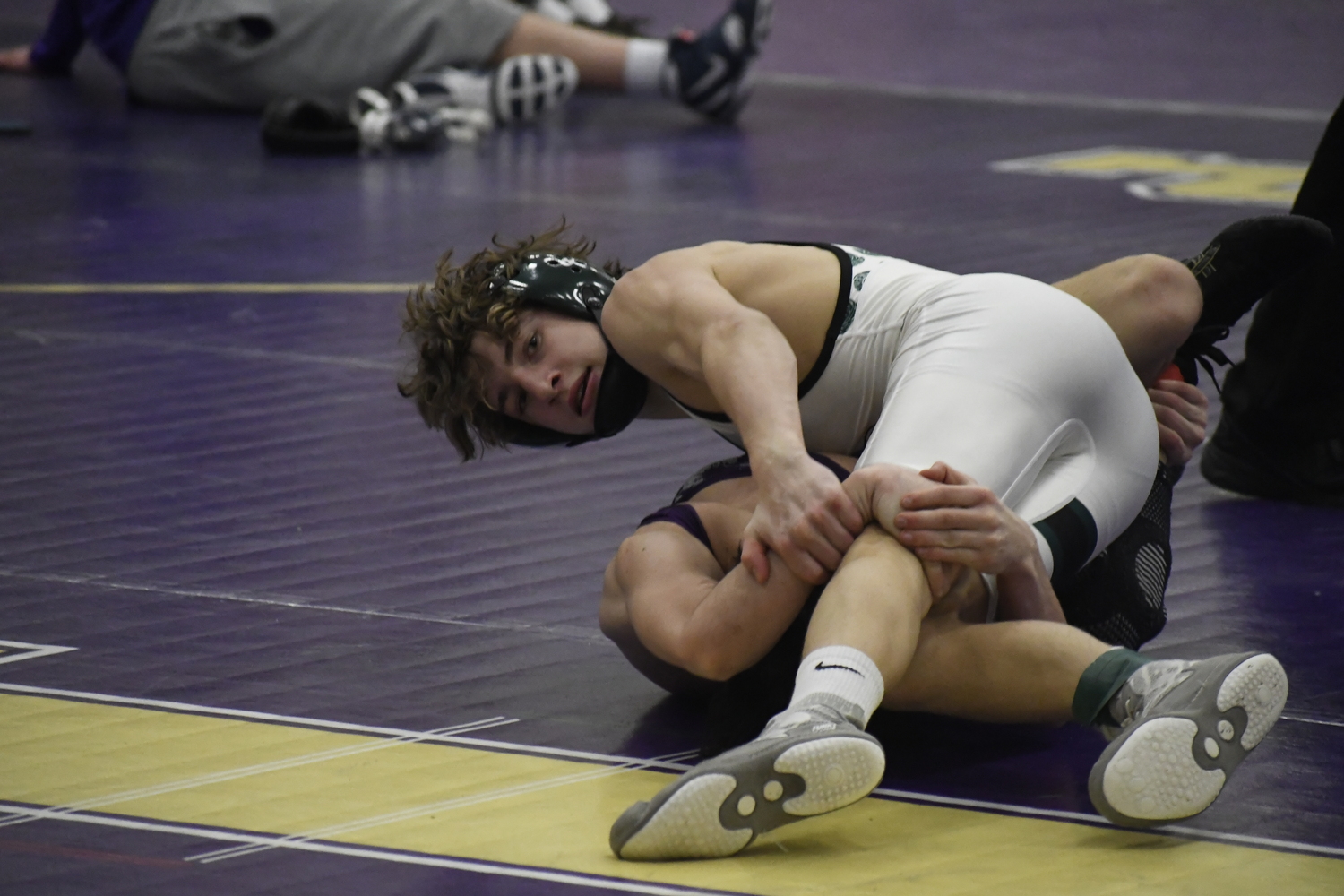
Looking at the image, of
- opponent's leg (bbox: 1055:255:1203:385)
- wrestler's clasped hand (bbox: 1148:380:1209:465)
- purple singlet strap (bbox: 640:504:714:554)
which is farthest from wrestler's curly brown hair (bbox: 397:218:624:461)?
wrestler's clasped hand (bbox: 1148:380:1209:465)

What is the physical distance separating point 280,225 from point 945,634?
4.46m

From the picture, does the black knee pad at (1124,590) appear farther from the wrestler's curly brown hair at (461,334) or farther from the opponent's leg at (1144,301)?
the wrestler's curly brown hair at (461,334)

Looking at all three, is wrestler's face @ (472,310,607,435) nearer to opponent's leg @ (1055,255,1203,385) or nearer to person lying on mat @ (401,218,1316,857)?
person lying on mat @ (401,218,1316,857)

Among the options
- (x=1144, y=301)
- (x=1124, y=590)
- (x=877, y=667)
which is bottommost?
(x=1124, y=590)

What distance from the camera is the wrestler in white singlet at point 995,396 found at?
265 centimetres

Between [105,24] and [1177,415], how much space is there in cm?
717

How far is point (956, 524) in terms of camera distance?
2459 mm

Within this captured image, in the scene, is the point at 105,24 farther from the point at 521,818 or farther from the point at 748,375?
the point at 521,818

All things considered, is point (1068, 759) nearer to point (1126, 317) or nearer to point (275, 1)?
point (1126, 317)

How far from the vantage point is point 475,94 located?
28.8 ft

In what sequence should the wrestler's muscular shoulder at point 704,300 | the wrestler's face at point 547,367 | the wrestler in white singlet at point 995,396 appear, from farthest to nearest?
1. the wrestler's face at point 547,367
2. the wrestler's muscular shoulder at point 704,300
3. the wrestler in white singlet at point 995,396

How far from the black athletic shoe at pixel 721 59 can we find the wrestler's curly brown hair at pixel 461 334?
18.6 feet

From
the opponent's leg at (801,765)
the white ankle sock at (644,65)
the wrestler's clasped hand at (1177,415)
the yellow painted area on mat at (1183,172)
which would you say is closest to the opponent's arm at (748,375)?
the opponent's leg at (801,765)

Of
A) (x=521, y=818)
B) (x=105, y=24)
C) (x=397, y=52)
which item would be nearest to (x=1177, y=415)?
(x=521, y=818)
